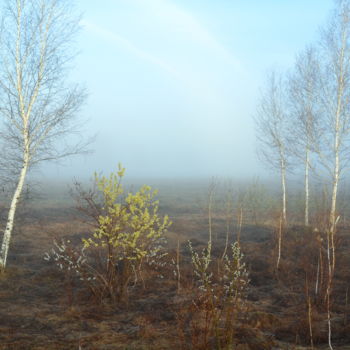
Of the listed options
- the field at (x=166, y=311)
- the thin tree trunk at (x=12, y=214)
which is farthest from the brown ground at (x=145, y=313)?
the thin tree trunk at (x=12, y=214)

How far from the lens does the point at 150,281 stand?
359 inches

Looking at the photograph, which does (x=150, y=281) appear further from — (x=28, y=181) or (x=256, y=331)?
(x=28, y=181)

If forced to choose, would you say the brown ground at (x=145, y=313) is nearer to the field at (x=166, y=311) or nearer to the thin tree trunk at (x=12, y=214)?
the field at (x=166, y=311)

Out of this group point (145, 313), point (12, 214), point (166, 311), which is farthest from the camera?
point (12, 214)

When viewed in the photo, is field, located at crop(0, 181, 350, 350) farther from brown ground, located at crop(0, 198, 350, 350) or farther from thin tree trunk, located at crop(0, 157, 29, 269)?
thin tree trunk, located at crop(0, 157, 29, 269)

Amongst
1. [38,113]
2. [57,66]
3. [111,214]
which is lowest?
[111,214]

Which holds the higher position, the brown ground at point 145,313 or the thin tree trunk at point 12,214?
the thin tree trunk at point 12,214

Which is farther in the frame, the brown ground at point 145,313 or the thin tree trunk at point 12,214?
the thin tree trunk at point 12,214

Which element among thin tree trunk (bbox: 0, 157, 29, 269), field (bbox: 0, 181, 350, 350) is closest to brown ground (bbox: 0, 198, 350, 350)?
field (bbox: 0, 181, 350, 350)

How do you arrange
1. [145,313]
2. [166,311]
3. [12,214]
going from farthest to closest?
[12,214]
[166,311]
[145,313]

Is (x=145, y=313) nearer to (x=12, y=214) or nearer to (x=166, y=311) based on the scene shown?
(x=166, y=311)

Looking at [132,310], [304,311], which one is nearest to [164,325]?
[132,310]

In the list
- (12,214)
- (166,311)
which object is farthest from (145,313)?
(12,214)

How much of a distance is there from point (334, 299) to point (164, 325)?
14.5ft
